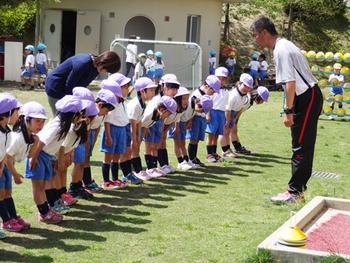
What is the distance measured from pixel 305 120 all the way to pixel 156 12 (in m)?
20.9

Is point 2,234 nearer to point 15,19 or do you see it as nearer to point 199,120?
point 199,120

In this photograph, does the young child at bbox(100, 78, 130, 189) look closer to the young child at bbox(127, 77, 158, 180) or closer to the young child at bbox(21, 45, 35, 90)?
the young child at bbox(127, 77, 158, 180)

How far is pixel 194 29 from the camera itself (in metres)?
29.3

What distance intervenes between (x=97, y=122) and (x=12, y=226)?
2.30 metres

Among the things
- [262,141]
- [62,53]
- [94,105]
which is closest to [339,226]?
[94,105]

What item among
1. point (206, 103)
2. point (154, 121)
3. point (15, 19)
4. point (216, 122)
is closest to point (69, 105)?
point (154, 121)

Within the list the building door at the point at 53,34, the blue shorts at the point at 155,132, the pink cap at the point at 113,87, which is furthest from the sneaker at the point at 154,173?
the building door at the point at 53,34

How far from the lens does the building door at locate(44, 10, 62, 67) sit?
28438mm

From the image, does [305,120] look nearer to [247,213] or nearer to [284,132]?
[247,213]

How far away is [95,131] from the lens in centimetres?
850

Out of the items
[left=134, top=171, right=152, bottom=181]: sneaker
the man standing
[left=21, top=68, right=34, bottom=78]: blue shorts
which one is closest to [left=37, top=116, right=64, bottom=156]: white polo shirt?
the man standing

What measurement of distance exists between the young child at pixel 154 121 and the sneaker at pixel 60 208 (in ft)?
7.97

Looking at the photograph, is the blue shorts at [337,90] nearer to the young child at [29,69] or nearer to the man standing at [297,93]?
the young child at [29,69]

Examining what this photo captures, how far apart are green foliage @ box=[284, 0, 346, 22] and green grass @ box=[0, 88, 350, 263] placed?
26430mm
